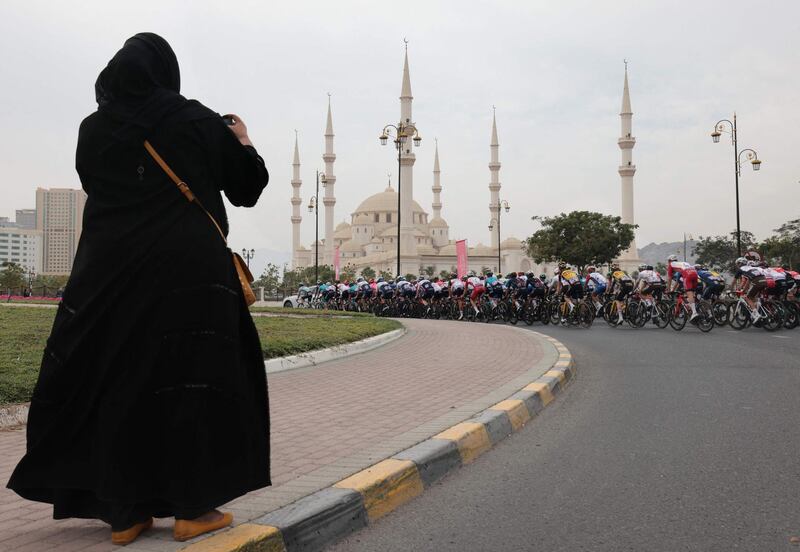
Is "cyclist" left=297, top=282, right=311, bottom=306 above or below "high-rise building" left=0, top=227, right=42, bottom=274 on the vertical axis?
below

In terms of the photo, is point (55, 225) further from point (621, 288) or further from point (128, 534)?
point (128, 534)

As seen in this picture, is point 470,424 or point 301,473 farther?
point 470,424

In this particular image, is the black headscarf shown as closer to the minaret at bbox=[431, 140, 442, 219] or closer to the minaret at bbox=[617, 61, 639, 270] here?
the minaret at bbox=[617, 61, 639, 270]

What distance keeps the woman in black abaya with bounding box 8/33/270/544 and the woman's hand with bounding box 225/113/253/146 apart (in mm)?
59

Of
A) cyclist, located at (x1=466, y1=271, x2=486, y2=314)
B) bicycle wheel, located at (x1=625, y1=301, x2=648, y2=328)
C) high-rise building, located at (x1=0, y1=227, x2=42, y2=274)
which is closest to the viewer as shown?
bicycle wheel, located at (x1=625, y1=301, x2=648, y2=328)

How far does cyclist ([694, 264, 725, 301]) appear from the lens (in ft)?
51.8

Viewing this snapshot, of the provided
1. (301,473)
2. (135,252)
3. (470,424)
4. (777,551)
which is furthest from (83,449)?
(470,424)

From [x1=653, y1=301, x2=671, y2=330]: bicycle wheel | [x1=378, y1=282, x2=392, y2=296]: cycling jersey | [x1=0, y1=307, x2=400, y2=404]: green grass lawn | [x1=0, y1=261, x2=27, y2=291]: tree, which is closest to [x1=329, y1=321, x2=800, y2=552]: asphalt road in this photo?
[x1=0, y1=307, x2=400, y2=404]: green grass lawn

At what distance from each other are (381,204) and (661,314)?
112151 mm

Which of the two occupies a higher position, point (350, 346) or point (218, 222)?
Answer: point (218, 222)

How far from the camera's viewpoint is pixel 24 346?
9383 millimetres

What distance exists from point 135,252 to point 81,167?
0.46 m

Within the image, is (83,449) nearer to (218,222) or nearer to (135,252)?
(135,252)

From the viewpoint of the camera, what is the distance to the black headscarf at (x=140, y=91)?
114 inches
